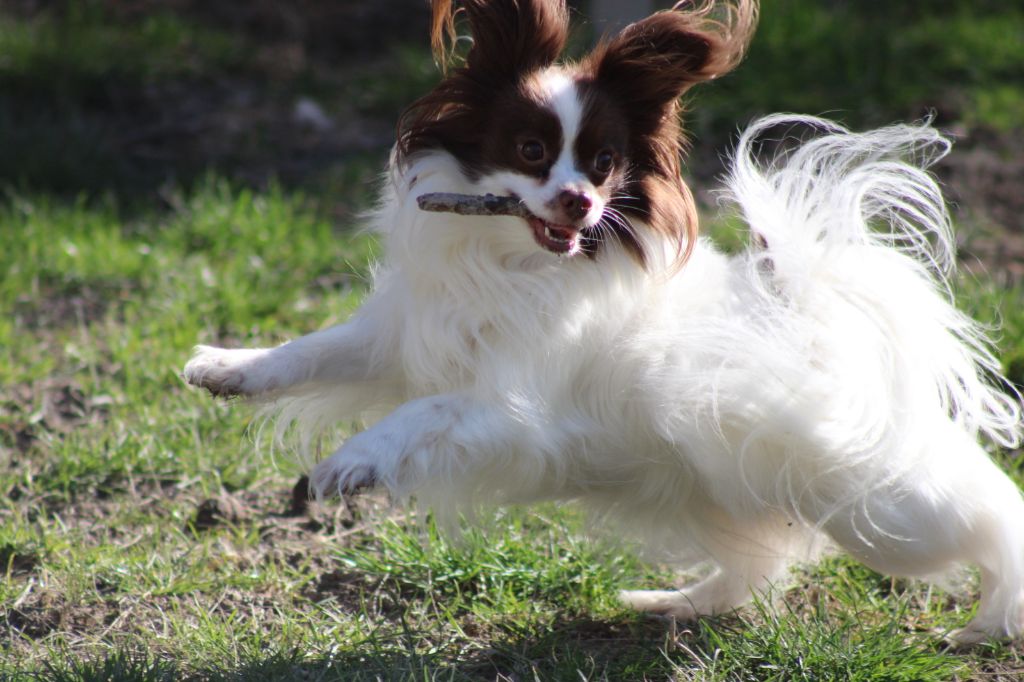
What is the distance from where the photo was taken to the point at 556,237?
282 centimetres

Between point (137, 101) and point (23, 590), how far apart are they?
13.3 ft

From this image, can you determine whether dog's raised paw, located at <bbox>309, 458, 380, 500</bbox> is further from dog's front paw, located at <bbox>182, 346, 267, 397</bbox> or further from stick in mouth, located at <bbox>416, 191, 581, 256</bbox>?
stick in mouth, located at <bbox>416, 191, 581, 256</bbox>

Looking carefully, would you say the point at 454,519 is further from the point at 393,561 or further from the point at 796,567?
the point at 796,567

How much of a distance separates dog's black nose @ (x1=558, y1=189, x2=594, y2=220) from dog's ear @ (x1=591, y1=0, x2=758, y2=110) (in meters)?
0.36

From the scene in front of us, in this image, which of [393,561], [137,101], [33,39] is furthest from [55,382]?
[33,39]

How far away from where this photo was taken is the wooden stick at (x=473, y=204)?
283 cm

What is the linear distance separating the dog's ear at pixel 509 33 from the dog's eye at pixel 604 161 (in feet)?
0.92

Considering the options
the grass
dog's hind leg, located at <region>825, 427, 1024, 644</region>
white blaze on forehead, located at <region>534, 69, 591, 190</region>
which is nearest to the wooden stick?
white blaze on forehead, located at <region>534, 69, 591, 190</region>

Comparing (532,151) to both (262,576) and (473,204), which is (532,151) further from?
(262,576)

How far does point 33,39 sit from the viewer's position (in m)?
6.78

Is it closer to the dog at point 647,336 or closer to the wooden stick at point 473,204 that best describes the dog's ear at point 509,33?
the dog at point 647,336

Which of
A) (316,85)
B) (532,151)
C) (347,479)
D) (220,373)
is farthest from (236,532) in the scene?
(316,85)

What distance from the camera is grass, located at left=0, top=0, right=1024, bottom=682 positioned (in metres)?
2.97

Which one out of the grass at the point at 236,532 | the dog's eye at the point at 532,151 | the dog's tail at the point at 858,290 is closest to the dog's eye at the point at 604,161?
the dog's eye at the point at 532,151
